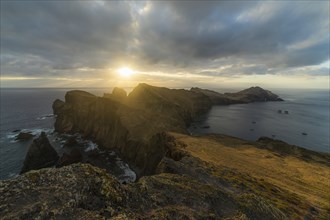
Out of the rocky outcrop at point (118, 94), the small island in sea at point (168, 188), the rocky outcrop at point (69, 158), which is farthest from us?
the rocky outcrop at point (118, 94)

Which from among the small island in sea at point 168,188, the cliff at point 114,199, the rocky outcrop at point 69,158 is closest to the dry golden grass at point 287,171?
the small island in sea at point 168,188

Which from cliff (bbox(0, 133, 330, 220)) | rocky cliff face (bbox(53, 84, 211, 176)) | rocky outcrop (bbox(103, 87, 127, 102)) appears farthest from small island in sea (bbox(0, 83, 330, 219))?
rocky outcrop (bbox(103, 87, 127, 102))

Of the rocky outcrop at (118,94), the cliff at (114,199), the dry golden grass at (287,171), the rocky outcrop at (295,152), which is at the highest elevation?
the rocky outcrop at (118,94)

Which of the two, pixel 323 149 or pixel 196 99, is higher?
→ pixel 196 99

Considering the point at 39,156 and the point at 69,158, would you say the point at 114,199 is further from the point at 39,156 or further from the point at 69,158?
the point at 39,156

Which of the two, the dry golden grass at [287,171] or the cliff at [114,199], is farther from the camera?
the dry golden grass at [287,171]

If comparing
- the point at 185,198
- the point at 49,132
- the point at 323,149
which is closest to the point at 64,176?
the point at 185,198

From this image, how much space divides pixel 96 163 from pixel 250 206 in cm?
5296

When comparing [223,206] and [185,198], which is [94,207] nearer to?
[185,198]

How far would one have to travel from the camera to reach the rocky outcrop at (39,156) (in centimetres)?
5403

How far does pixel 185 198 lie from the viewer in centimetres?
1319

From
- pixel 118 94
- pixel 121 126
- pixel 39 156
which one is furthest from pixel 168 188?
pixel 118 94

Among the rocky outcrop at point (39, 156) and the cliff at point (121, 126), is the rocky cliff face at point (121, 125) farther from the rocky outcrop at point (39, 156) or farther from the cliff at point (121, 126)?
the rocky outcrop at point (39, 156)

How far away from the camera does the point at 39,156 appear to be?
183ft
